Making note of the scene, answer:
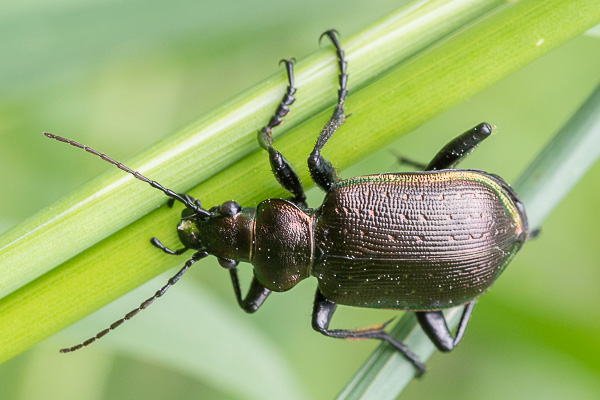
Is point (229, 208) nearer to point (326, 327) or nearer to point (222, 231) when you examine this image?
point (222, 231)

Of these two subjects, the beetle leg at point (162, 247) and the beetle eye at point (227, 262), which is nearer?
the beetle leg at point (162, 247)

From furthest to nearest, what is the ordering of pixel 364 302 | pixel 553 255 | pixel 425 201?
pixel 553 255, pixel 364 302, pixel 425 201

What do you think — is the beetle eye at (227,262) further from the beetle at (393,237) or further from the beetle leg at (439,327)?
the beetle leg at (439,327)

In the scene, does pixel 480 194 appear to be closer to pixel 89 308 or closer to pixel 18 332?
pixel 89 308

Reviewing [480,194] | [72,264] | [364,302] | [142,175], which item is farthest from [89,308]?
[480,194]

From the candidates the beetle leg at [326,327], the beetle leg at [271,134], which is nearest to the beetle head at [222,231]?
the beetle leg at [271,134]

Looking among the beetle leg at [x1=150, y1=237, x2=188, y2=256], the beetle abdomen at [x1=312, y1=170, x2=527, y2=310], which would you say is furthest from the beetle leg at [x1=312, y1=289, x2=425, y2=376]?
the beetle leg at [x1=150, y1=237, x2=188, y2=256]

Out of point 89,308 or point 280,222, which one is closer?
point 89,308
